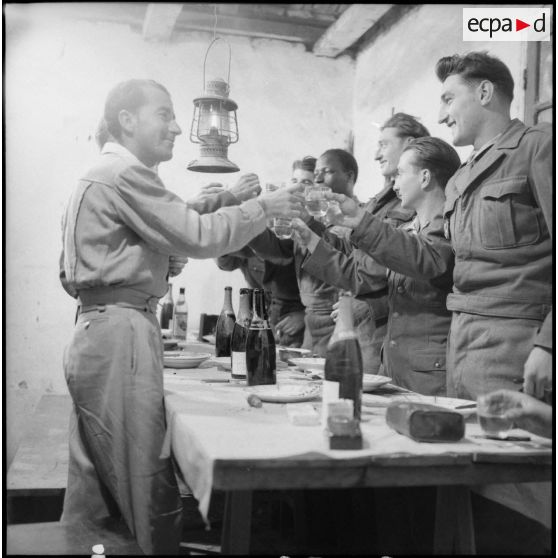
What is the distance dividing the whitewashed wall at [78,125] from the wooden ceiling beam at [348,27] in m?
0.09

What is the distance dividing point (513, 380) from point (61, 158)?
6.38ft

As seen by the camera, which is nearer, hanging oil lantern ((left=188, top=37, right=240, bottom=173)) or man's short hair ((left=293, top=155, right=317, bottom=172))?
hanging oil lantern ((left=188, top=37, right=240, bottom=173))

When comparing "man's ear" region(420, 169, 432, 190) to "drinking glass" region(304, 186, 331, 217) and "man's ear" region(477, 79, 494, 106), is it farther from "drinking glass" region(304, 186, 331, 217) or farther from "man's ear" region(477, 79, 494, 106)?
"drinking glass" region(304, 186, 331, 217)

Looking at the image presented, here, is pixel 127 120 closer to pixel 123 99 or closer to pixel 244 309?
pixel 123 99

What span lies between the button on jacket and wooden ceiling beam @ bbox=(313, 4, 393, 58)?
2.02 meters

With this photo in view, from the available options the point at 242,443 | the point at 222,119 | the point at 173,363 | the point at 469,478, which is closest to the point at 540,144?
the point at 469,478

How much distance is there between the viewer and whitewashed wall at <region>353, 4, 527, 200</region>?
2.62 meters

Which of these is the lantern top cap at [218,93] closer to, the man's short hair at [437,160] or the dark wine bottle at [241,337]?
the man's short hair at [437,160]

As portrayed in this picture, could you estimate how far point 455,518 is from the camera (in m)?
1.03

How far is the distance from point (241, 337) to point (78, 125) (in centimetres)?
116

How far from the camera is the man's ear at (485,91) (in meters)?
1.70

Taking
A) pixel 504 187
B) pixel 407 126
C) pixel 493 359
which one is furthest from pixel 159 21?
pixel 493 359

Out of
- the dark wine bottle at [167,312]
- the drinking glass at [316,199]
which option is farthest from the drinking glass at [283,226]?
the dark wine bottle at [167,312]

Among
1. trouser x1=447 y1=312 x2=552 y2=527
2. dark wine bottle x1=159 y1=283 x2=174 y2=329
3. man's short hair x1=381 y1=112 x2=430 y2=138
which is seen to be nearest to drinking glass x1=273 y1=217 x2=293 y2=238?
trouser x1=447 y1=312 x2=552 y2=527
